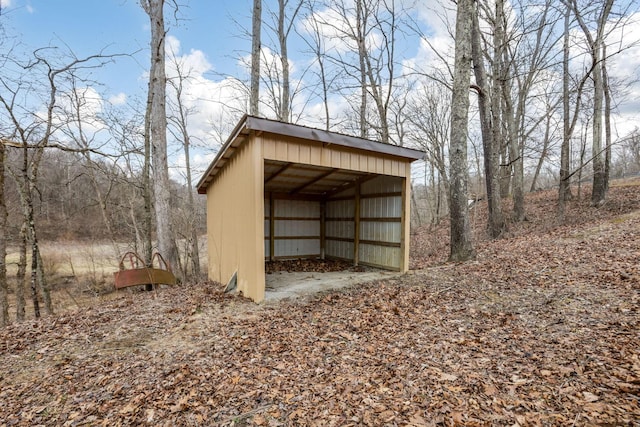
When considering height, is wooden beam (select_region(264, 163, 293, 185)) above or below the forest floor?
above

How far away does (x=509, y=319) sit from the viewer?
129 inches

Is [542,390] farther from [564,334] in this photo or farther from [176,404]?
[176,404]

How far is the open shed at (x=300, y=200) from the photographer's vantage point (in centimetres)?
443

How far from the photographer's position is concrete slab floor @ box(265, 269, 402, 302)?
16.4 ft

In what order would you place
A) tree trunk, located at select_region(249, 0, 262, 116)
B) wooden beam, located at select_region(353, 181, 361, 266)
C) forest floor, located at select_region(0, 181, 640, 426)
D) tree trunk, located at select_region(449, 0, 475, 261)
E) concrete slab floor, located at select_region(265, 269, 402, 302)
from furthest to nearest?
1. tree trunk, located at select_region(249, 0, 262, 116)
2. wooden beam, located at select_region(353, 181, 361, 266)
3. tree trunk, located at select_region(449, 0, 475, 261)
4. concrete slab floor, located at select_region(265, 269, 402, 302)
5. forest floor, located at select_region(0, 181, 640, 426)

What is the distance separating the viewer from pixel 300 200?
891cm

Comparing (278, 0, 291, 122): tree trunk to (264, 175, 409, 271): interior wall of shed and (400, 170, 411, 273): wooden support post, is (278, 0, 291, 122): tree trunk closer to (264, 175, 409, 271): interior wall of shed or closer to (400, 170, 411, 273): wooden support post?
(264, 175, 409, 271): interior wall of shed

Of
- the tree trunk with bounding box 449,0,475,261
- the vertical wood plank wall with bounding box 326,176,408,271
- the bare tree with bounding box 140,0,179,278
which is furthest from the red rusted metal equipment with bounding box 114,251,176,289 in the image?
the tree trunk with bounding box 449,0,475,261

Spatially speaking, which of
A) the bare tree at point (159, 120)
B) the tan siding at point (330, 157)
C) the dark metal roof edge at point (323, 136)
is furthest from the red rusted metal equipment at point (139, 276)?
the dark metal roof edge at point (323, 136)

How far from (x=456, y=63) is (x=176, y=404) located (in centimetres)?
696

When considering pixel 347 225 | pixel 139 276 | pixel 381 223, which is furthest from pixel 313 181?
pixel 139 276

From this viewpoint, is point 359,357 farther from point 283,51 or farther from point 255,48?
point 283,51

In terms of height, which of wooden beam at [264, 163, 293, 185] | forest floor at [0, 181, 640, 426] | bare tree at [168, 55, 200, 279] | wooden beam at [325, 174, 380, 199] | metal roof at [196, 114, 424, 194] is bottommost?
forest floor at [0, 181, 640, 426]

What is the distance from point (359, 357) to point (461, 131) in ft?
16.5
